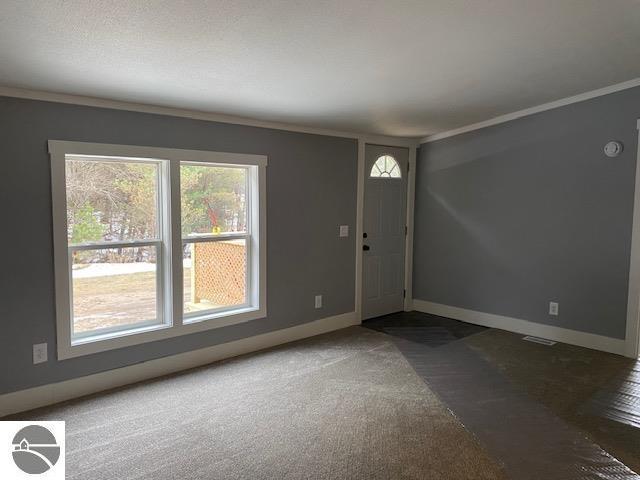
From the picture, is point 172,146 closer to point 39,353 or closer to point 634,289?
point 39,353

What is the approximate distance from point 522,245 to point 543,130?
1.20 meters

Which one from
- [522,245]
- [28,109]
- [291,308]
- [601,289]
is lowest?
[291,308]

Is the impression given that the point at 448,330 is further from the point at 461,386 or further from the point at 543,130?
the point at 543,130

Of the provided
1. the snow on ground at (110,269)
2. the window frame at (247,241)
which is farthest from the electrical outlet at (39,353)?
the window frame at (247,241)

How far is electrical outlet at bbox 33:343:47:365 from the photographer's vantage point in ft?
9.75

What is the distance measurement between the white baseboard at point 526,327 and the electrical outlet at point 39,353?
4.17 metres

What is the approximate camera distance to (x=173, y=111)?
3.48 m

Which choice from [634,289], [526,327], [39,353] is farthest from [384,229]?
[39,353]

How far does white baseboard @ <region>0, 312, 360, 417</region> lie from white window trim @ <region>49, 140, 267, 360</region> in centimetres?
20

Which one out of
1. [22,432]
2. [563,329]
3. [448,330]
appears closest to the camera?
[22,432]

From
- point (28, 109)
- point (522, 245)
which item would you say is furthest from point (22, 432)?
point (522, 245)

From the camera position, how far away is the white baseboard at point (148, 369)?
2.95m

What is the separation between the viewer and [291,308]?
4473mm

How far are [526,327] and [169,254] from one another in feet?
12.1
